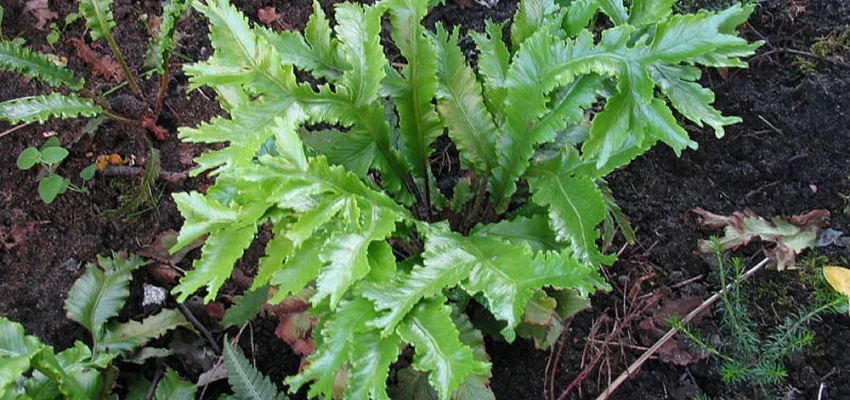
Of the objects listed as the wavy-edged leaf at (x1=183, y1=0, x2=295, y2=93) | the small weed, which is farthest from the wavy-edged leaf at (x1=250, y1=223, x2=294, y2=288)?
the small weed

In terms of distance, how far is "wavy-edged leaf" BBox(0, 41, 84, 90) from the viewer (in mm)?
2318

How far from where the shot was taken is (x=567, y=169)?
6.01ft

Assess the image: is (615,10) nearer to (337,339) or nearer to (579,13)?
(579,13)

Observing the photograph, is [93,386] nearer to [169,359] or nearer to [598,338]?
[169,359]

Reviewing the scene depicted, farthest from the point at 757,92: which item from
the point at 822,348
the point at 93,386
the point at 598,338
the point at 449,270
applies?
the point at 93,386

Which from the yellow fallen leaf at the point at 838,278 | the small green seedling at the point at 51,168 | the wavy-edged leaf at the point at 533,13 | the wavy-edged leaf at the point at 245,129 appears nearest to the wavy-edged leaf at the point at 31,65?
the small green seedling at the point at 51,168

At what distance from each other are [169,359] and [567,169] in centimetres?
131

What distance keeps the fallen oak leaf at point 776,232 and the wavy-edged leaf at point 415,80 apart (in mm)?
917

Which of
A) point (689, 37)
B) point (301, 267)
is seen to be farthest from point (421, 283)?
point (689, 37)

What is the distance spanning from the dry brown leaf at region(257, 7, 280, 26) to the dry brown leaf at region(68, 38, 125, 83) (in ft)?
1.78

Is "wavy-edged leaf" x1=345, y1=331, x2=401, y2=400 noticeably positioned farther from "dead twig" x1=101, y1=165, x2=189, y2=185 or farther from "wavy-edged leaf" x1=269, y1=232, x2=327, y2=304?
"dead twig" x1=101, y1=165, x2=189, y2=185

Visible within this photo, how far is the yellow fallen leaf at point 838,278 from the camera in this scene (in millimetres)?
1929

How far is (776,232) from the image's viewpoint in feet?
7.18

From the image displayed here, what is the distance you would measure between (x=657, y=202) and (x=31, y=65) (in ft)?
6.75
